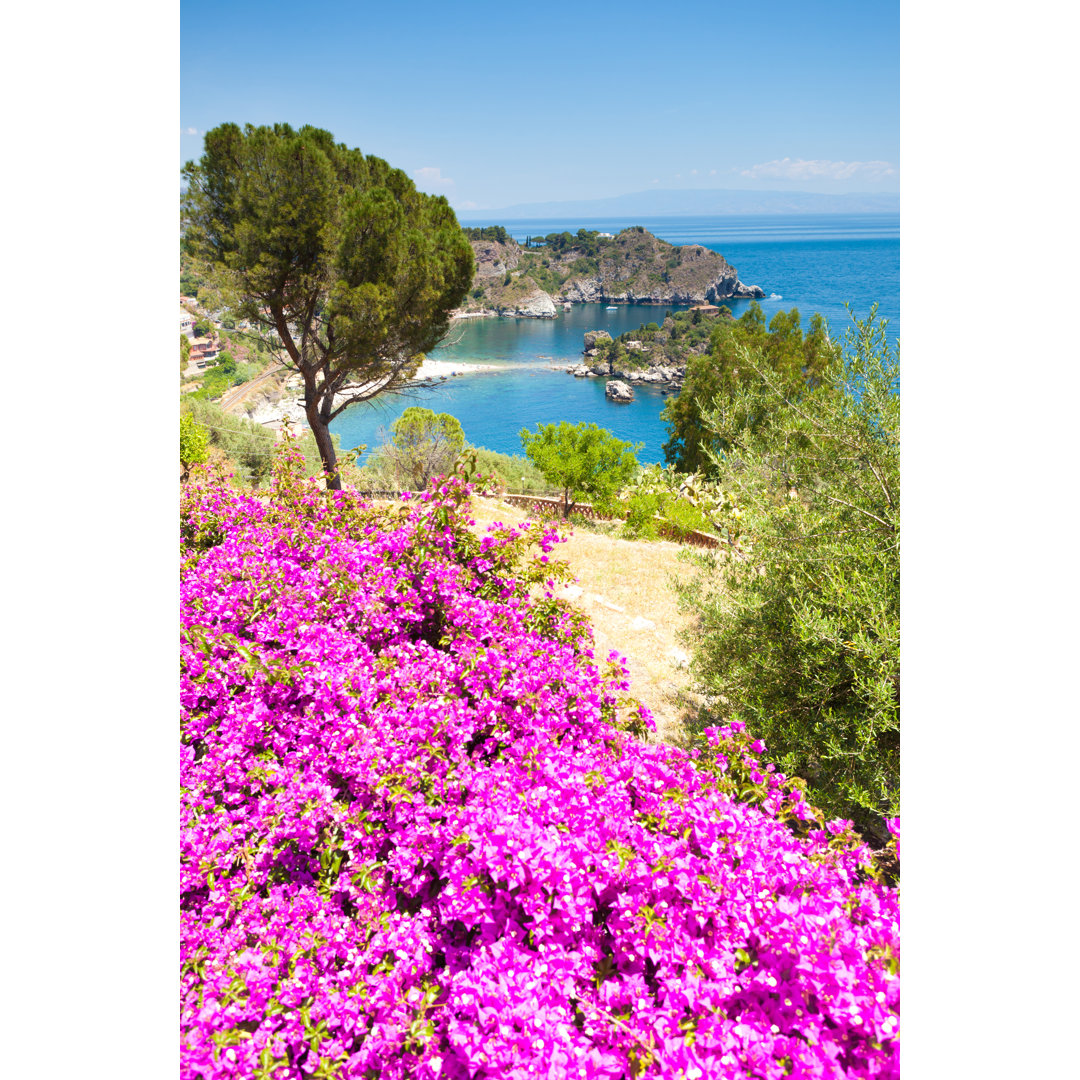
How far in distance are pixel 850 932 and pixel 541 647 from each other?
152 cm

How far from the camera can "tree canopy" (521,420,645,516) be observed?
14844 millimetres

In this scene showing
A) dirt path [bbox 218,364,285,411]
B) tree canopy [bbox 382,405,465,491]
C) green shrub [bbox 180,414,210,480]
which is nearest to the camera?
green shrub [bbox 180,414,210,480]

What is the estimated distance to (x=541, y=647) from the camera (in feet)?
8.80

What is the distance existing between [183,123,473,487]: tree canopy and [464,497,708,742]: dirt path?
3442 millimetres

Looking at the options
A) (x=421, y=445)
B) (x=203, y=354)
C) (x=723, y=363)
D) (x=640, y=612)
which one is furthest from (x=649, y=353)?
(x=640, y=612)

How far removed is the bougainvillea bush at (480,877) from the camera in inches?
52.7

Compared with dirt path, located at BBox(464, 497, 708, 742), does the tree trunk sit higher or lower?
higher

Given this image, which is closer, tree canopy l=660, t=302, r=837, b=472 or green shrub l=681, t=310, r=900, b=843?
green shrub l=681, t=310, r=900, b=843

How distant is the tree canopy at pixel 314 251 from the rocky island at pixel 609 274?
2642 inches

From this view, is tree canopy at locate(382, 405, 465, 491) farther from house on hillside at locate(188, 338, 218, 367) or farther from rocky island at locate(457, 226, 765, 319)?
rocky island at locate(457, 226, 765, 319)

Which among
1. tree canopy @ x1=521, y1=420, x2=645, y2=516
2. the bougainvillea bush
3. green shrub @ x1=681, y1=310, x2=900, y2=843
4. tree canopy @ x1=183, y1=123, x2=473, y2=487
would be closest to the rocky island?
tree canopy @ x1=521, y1=420, x2=645, y2=516

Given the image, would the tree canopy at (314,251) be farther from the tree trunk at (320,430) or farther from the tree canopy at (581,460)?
the tree canopy at (581,460)

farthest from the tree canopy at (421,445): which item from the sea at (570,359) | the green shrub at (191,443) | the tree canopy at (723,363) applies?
the tree canopy at (723,363)

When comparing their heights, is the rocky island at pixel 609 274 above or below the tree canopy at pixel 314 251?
above
